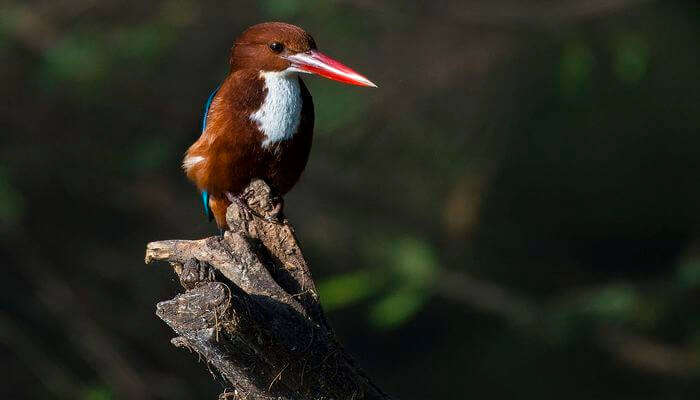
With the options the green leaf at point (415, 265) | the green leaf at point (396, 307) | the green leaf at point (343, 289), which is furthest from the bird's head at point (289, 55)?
the green leaf at point (415, 265)

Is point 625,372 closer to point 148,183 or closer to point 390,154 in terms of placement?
point 390,154

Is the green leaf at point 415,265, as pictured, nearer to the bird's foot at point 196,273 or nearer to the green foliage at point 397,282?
the green foliage at point 397,282

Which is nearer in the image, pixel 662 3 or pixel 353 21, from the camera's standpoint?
pixel 353 21

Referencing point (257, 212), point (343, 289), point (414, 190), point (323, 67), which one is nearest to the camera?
point (257, 212)

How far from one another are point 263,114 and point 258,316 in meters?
0.99

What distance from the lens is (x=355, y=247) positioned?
562cm

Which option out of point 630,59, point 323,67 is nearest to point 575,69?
point 630,59

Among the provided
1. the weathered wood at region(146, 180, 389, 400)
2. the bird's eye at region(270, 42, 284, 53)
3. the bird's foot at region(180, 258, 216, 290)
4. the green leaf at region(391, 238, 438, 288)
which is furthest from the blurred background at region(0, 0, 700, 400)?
the bird's foot at region(180, 258, 216, 290)

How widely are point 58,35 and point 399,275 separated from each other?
182 cm

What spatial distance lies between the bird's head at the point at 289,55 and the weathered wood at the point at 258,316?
54cm

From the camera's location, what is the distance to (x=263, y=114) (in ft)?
9.45

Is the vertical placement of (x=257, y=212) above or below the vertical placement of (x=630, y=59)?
below

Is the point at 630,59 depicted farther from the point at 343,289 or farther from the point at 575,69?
the point at 343,289

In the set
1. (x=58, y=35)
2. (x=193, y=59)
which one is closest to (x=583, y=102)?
(x=193, y=59)
